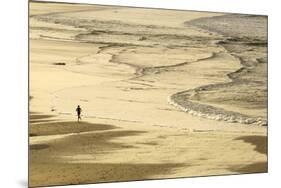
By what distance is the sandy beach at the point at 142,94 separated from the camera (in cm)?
322

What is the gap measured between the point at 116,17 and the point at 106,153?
841mm

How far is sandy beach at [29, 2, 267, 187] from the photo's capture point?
3.22 metres

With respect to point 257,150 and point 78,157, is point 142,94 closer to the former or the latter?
point 78,157

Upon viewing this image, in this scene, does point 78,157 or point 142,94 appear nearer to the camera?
point 78,157

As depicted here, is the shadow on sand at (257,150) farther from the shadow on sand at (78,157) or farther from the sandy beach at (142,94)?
the shadow on sand at (78,157)

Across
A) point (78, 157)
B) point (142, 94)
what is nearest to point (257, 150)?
point (142, 94)

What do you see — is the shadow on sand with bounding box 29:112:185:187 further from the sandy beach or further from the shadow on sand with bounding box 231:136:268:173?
the shadow on sand with bounding box 231:136:268:173

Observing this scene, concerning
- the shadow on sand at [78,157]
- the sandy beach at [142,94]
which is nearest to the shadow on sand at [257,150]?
the sandy beach at [142,94]

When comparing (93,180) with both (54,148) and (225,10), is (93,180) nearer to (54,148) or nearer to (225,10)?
(54,148)

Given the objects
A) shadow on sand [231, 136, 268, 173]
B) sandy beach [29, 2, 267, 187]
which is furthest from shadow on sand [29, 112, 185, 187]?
shadow on sand [231, 136, 268, 173]

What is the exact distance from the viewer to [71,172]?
3.24 meters

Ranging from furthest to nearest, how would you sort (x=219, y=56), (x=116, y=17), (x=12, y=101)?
1. (x=219, y=56)
2. (x=116, y=17)
3. (x=12, y=101)

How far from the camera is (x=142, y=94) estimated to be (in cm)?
341
